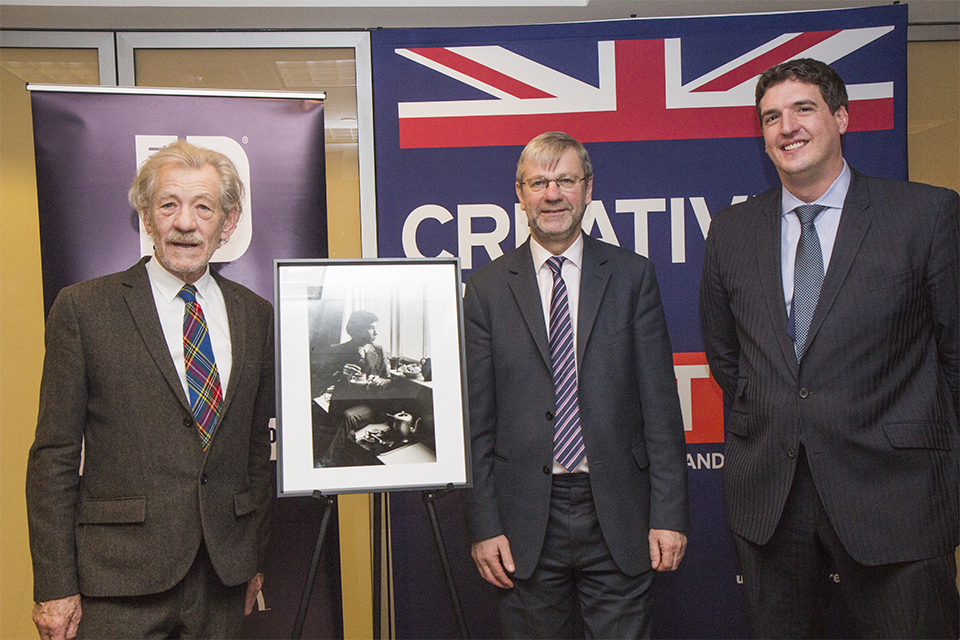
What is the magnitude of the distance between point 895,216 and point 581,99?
4.90 feet

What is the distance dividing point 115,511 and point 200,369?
1.43 ft

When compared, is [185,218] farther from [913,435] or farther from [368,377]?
[913,435]

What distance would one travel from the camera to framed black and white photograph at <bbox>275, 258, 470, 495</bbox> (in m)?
1.96

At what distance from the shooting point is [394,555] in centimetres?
302

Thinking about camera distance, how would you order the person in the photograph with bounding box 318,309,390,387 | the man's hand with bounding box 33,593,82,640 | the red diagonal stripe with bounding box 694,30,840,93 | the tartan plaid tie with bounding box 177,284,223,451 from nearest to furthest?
the man's hand with bounding box 33,593,82,640 < the tartan plaid tie with bounding box 177,284,223,451 < the person in the photograph with bounding box 318,309,390,387 < the red diagonal stripe with bounding box 694,30,840,93

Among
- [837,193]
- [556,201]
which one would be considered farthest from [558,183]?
[837,193]

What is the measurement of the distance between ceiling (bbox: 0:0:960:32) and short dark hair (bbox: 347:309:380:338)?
1608 millimetres

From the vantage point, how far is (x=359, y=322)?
6.66 feet

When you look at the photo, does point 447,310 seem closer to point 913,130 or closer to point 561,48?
point 561,48

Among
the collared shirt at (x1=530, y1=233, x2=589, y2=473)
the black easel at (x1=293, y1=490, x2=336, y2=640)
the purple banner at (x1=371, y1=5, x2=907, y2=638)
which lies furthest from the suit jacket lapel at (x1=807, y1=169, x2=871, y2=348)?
the black easel at (x1=293, y1=490, x2=336, y2=640)

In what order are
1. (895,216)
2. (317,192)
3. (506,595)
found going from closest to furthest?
(895,216) → (506,595) → (317,192)

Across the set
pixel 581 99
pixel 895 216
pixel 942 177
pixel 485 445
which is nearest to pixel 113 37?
pixel 581 99

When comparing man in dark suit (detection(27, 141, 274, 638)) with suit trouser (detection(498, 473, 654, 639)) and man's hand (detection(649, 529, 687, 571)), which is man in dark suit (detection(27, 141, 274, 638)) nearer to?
suit trouser (detection(498, 473, 654, 639))

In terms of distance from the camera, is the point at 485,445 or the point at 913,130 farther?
the point at 913,130
